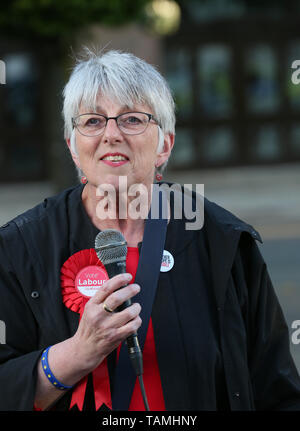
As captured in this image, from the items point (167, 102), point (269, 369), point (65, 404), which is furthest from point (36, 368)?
point (167, 102)

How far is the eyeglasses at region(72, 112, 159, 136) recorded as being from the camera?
2.43 m

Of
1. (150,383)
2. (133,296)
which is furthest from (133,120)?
(150,383)

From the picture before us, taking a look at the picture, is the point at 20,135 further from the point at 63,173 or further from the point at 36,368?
the point at 36,368

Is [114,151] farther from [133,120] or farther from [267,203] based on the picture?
[267,203]

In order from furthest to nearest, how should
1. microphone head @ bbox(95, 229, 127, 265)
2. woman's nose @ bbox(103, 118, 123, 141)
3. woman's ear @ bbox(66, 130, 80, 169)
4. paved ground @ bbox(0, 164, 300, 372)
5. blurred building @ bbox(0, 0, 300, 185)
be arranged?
blurred building @ bbox(0, 0, 300, 185), paved ground @ bbox(0, 164, 300, 372), woman's ear @ bbox(66, 130, 80, 169), woman's nose @ bbox(103, 118, 123, 141), microphone head @ bbox(95, 229, 127, 265)

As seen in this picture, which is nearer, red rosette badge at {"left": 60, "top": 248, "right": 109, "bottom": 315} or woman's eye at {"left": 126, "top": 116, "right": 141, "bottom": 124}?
red rosette badge at {"left": 60, "top": 248, "right": 109, "bottom": 315}

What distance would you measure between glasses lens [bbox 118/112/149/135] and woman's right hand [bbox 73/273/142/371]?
591 millimetres

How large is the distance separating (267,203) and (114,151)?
11.9 m

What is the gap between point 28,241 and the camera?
239 centimetres

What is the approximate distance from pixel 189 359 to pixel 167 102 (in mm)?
878

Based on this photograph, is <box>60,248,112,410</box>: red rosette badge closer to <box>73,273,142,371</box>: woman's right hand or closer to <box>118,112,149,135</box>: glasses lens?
<box>73,273,142,371</box>: woman's right hand

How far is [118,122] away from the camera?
7.98 ft

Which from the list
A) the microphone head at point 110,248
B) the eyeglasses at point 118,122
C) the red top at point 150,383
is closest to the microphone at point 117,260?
→ the microphone head at point 110,248

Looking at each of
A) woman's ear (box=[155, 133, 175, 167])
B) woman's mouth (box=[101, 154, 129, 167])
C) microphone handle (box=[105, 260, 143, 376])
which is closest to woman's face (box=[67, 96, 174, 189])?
woman's mouth (box=[101, 154, 129, 167])
